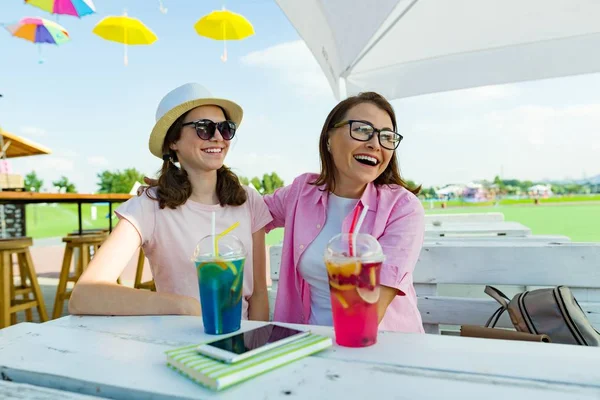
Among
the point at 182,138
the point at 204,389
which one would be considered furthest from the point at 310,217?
the point at 204,389

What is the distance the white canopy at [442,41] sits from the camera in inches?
104

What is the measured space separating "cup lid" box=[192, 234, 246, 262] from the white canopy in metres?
1.83

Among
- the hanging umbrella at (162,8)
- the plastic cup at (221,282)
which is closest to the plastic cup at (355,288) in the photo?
the plastic cup at (221,282)

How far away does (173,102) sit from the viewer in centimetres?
164

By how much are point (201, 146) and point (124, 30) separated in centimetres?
612

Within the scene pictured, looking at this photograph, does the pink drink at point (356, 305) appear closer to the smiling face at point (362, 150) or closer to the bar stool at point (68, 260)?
the smiling face at point (362, 150)

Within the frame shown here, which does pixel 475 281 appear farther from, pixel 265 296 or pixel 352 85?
pixel 352 85

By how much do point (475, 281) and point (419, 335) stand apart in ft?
3.69

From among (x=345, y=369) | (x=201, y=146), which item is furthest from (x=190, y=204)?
(x=345, y=369)

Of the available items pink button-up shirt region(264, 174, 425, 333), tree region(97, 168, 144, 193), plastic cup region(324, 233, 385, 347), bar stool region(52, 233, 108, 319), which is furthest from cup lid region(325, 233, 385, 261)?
tree region(97, 168, 144, 193)

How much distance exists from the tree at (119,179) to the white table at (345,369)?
2393cm

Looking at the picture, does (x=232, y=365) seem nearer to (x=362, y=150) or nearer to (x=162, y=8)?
(x=362, y=150)

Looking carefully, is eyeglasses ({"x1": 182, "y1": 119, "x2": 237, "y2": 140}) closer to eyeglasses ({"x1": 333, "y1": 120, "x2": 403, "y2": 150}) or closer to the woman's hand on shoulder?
the woman's hand on shoulder

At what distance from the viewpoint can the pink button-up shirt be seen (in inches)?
52.2
